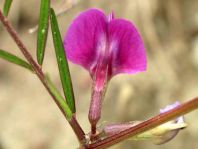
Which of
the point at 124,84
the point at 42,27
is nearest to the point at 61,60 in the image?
the point at 42,27

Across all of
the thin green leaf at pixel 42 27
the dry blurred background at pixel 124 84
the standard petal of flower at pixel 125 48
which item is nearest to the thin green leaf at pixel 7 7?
the thin green leaf at pixel 42 27

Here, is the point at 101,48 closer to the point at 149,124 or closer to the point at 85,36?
the point at 85,36

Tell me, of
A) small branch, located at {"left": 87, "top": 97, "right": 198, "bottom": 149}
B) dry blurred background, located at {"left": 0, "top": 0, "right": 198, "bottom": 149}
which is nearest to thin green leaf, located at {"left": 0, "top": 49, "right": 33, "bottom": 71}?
small branch, located at {"left": 87, "top": 97, "right": 198, "bottom": 149}

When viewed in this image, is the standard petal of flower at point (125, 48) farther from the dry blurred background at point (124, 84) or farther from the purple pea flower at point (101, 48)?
the dry blurred background at point (124, 84)

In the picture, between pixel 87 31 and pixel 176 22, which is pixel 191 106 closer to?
pixel 87 31

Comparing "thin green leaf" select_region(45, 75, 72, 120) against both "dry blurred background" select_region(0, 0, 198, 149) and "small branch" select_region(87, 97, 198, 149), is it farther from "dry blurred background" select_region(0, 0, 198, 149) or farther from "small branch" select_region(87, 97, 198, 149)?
"dry blurred background" select_region(0, 0, 198, 149)

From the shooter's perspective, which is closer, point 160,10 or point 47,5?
point 47,5

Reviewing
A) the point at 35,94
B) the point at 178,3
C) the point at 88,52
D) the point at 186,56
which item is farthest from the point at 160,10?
the point at 88,52
